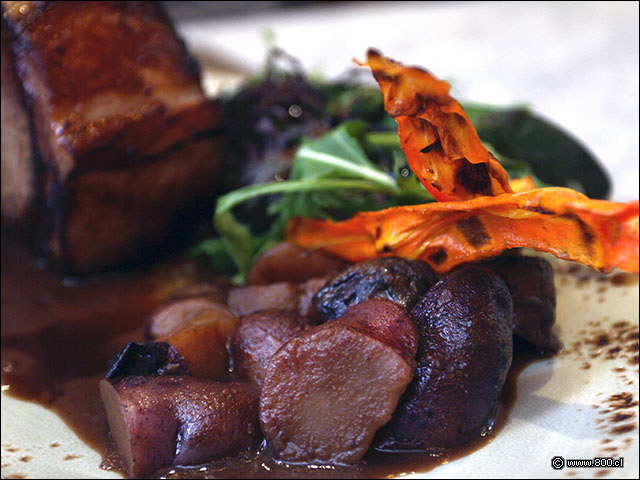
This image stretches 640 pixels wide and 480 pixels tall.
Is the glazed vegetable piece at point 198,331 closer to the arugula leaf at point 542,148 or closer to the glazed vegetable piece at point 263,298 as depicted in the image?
the glazed vegetable piece at point 263,298

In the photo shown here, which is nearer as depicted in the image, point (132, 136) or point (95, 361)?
point (95, 361)

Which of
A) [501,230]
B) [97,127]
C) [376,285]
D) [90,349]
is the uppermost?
[97,127]

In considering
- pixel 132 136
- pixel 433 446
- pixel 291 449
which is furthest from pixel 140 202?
pixel 433 446

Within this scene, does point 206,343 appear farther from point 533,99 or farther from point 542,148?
point 533,99

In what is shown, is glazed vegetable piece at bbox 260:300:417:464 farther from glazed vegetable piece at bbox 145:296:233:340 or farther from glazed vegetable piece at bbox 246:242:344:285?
glazed vegetable piece at bbox 246:242:344:285

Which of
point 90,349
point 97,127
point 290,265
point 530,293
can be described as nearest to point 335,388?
point 530,293

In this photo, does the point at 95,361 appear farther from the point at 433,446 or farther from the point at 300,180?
the point at 433,446
